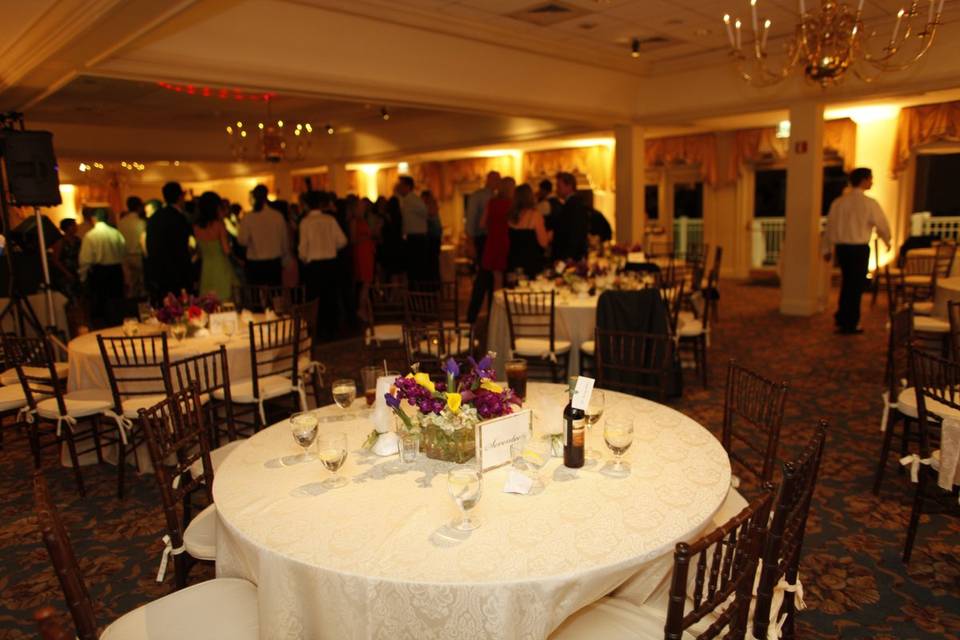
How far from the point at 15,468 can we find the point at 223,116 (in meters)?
8.09

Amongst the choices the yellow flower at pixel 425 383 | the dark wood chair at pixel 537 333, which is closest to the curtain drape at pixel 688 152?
the dark wood chair at pixel 537 333

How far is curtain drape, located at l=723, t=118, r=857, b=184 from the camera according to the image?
417 inches

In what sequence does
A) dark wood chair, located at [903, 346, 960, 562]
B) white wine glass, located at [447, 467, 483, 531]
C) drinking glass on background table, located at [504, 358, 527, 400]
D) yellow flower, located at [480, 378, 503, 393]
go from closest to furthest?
white wine glass, located at [447, 467, 483, 531] < yellow flower, located at [480, 378, 503, 393] < drinking glass on background table, located at [504, 358, 527, 400] < dark wood chair, located at [903, 346, 960, 562]

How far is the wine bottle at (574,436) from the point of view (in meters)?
2.11

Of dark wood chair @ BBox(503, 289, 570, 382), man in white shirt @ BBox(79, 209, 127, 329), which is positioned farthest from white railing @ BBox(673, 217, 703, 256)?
man in white shirt @ BBox(79, 209, 127, 329)

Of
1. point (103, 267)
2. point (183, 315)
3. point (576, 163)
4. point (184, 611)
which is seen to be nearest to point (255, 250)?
point (103, 267)

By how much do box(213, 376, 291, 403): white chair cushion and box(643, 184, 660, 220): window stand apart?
10771mm

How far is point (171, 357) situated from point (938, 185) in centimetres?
1164

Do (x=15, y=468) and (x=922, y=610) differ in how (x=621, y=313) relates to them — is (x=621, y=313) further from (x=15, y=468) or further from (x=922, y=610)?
(x=15, y=468)

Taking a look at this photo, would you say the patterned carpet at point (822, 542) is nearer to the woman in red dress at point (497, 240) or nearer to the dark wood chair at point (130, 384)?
the dark wood chair at point (130, 384)

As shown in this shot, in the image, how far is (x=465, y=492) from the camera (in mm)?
1727

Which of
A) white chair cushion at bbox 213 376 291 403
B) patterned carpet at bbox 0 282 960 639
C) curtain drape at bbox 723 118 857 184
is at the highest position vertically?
curtain drape at bbox 723 118 857 184

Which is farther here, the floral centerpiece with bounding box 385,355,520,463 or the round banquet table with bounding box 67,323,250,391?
the round banquet table with bounding box 67,323,250,391

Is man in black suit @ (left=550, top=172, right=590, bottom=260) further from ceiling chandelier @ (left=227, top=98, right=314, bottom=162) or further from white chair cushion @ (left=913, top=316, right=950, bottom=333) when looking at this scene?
ceiling chandelier @ (left=227, top=98, right=314, bottom=162)
